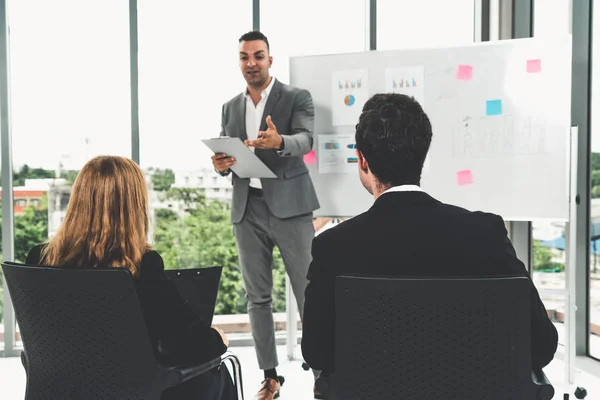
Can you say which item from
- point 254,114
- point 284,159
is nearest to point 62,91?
point 254,114

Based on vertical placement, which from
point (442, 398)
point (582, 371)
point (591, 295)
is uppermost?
point (442, 398)

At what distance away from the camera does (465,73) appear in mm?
3059

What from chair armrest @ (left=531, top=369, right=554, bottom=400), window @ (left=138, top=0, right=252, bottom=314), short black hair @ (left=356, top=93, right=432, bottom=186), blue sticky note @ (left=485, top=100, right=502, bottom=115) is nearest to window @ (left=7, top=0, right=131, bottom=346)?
window @ (left=138, top=0, right=252, bottom=314)

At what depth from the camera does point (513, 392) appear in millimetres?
1059

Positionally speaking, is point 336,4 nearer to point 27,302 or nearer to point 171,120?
point 171,120

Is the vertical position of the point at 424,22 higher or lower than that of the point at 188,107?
higher

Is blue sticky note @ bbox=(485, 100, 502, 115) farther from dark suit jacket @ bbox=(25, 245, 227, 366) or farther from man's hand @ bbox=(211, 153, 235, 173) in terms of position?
dark suit jacket @ bbox=(25, 245, 227, 366)

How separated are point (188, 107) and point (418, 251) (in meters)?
3.03

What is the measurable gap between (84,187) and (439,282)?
2.99ft

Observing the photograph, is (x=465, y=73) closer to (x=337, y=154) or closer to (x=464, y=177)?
(x=464, y=177)

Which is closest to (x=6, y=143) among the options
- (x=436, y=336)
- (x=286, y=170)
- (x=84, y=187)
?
(x=286, y=170)

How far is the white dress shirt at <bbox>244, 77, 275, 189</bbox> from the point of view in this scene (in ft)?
9.72

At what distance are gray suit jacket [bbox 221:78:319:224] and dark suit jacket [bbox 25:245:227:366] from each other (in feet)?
4.79

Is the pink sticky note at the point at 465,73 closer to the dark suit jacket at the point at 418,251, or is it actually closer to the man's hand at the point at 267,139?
the man's hand at the point at 267,139
